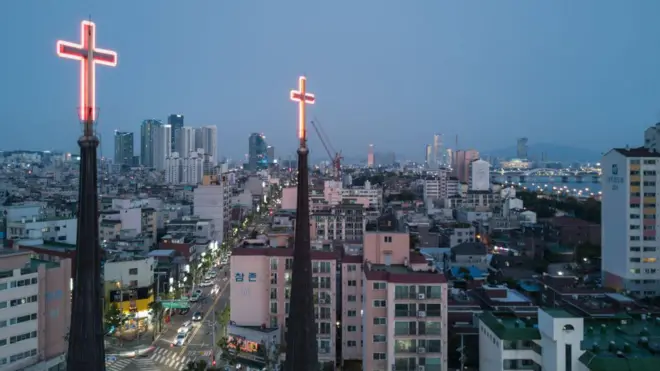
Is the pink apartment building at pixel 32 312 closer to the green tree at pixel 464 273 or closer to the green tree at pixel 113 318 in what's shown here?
the green tree at pixel 113 318

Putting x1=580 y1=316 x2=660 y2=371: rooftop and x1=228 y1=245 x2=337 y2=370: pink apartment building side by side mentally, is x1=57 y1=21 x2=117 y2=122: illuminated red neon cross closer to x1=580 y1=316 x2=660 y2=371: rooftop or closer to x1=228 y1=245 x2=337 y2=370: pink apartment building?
x1=580 y1=316 x2=660 y2=371: rooftop

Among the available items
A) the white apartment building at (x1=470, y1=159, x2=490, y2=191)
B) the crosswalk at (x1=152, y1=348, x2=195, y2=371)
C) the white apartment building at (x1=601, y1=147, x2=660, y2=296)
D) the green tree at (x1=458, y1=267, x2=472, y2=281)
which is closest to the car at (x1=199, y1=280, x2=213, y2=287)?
the crosswalk at (x1=152, y1=348, x2=195, y2=371)

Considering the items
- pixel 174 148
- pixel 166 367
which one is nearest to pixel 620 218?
pixel 166 367

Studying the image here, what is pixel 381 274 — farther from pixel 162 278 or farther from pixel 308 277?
pixel 162 278

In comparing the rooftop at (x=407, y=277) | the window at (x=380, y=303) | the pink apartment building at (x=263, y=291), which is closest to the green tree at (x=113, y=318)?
the pink apartment building at (x=263, y=291)

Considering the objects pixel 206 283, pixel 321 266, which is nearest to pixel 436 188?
pixel 206 283

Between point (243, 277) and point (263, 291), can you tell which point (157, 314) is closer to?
point (243, 277)
